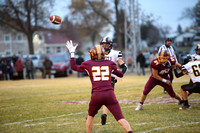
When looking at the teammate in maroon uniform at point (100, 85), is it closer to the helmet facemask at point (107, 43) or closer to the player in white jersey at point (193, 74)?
the helmet facemask at point (107, 43)

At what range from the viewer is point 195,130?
5754 mm

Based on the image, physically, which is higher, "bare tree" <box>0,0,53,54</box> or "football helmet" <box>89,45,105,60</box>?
"bare tree" <box>0,0,53,54</box>

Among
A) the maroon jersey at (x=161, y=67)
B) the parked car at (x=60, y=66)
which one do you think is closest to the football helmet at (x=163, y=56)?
the maroon jersey at (x=161, y=67)

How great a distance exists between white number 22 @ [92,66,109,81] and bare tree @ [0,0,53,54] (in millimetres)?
33289

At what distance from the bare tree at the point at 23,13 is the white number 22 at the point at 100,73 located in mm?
33289

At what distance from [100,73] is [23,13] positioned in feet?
114

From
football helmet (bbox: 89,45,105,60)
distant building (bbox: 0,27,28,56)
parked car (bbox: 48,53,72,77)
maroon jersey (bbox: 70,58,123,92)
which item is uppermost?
distant building (bbox: 0,27,28,56)

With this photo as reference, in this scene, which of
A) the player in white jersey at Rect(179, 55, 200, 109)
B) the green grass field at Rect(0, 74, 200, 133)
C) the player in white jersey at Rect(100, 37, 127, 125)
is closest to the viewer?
the green grass field at Rect(0, 74, 200, 133)

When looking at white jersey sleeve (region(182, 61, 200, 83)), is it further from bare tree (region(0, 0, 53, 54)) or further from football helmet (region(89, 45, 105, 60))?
bare tree (region(0, 0, 53, 54))

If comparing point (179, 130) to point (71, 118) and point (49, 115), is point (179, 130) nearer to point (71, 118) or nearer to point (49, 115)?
point (71, 118)

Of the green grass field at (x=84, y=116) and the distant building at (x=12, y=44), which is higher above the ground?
the distant building at (x=12, y=44)

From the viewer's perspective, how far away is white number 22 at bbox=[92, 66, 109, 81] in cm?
519

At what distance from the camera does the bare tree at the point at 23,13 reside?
119ft

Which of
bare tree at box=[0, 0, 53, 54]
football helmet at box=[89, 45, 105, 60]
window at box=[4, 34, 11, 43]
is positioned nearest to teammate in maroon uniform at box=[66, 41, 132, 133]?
football helmet at box=[89, 45, 105, 60]
